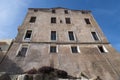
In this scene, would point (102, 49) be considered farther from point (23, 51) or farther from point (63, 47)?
point (23, 51)

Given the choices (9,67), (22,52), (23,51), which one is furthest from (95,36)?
(9,67)

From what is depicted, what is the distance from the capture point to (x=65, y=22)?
25.3 meters

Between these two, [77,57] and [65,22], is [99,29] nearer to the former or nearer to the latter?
Answer: [65,22]

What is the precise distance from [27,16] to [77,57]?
13.2 metres

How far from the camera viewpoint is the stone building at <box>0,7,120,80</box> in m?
16.3

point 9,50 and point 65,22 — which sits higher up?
point 65,22

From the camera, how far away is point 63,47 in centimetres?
1969

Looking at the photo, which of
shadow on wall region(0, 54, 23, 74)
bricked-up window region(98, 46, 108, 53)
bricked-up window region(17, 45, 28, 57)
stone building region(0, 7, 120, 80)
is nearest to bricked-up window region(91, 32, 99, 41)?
stone building region(0, 7, 120, 80)

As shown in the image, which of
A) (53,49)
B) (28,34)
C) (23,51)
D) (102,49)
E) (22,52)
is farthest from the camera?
(28,34)

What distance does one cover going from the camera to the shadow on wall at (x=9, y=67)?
15446 millimetres

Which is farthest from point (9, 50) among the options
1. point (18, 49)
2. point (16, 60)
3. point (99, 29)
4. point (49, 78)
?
point (99, 29)

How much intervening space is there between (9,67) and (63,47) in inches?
287

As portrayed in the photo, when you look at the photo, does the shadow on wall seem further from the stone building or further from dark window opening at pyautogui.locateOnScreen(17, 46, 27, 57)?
dark window opening at pyautogui.locateOnScreen(17, 46, 27, 57)

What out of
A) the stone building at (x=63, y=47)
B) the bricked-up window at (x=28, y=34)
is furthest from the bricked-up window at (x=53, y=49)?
the bricked-up window at (x=28, y=34)
